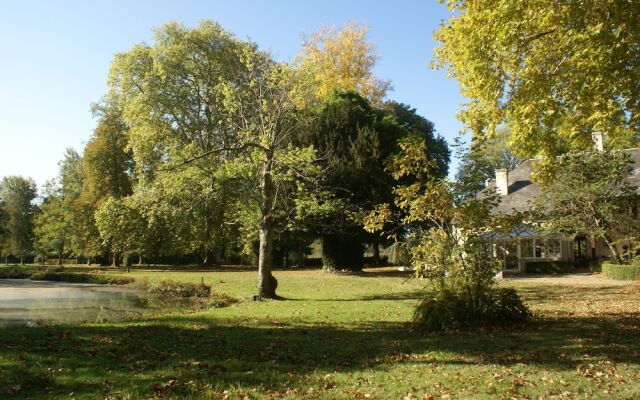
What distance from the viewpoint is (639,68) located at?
10.5 m

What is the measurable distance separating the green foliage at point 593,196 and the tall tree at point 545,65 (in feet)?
55.3

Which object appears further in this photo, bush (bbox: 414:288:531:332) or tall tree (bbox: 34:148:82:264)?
tall tree (bbox: 34:148:82:264)

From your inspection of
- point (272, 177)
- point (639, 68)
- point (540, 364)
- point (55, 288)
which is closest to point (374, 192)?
point (272, 177)

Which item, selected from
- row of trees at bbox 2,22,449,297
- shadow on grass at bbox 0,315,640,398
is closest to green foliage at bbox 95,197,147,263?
row of trees at bbox 2,22,449,297

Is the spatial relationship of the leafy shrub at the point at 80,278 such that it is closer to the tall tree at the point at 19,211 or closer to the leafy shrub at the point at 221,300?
the leafy shrub at the point at 221,300

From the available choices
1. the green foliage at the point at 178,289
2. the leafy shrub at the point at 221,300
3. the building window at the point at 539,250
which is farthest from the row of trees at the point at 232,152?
the building window at the point at 539,250

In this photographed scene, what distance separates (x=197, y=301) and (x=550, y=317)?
1360 cm

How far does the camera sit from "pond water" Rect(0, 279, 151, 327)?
15.2 meters

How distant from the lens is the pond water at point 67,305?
15.2 meters

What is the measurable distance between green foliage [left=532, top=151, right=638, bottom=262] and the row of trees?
9.68 metres

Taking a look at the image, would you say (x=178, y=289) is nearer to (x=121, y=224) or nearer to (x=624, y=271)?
(x=121, y=224)

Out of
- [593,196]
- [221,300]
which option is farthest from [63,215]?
[593,196]

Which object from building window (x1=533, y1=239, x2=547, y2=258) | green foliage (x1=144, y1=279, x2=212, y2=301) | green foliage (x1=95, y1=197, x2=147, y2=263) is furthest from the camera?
green foliage (x1=95, y1=197, x2=147, y2=263)

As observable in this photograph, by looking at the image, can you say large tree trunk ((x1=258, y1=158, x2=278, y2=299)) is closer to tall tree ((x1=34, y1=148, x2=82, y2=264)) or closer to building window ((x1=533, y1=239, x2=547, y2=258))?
building window ((x1=533, y1=239, x2=547, y2=258))
